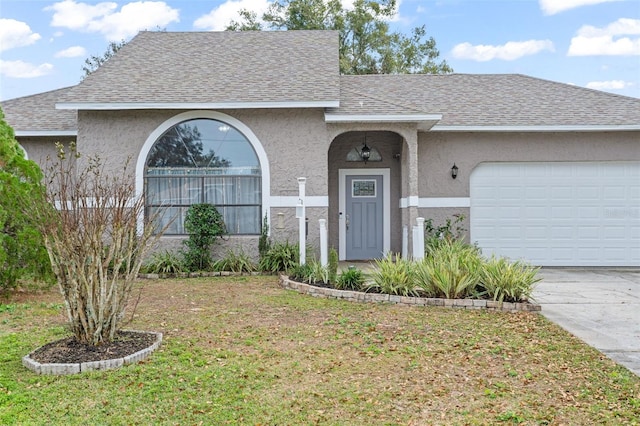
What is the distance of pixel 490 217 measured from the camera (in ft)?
41.2

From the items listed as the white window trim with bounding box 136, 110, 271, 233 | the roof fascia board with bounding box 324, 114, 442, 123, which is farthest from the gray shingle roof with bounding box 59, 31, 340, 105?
the white window trim with bounding box 136, 110, 271, 233

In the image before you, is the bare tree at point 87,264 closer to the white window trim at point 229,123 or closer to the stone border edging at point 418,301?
the stone border edging at point 418,301

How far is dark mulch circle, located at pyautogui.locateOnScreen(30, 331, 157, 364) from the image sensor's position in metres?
4.85

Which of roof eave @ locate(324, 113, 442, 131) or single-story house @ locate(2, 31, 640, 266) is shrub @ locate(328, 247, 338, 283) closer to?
single-story house @ locate(2, 31, 640, 266)

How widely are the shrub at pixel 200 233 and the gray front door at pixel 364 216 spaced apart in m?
3.53

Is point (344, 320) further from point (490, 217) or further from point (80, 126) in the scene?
point (80, 126)

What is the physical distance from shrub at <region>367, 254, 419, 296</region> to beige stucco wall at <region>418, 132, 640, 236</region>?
14.1 feet

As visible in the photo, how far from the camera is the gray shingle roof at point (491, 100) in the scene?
12086 mm

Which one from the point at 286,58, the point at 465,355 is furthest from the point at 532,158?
A: the point at 465,355

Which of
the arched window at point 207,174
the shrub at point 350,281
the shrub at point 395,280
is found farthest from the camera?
the arched window at point 207,174

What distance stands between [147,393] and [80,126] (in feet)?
29.0

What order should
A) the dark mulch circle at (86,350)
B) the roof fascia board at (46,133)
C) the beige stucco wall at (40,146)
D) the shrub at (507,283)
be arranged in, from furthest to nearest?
1. the beige stucco wall at (40,146)
2. the roof fascia board at (46,133)
3. the shrub at (507,283)
4. the dark mulch circle at (86,350)

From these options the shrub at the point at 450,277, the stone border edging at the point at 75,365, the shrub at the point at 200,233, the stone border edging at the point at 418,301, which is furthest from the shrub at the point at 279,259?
the stone border edging at the point at 75,365

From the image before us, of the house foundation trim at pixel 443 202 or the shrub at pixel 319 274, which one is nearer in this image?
the shrub at pixel 319 274
